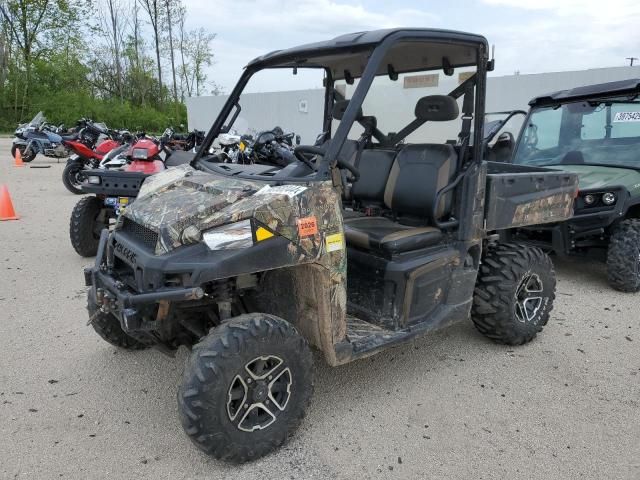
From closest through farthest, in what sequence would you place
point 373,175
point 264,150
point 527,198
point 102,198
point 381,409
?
point 381,409 → point 527,198 → point 373,175 → point 102,198 → point 264,150

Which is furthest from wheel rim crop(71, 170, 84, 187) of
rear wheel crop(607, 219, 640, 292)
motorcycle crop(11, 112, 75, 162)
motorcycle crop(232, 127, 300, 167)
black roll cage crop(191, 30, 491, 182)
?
rear wheel crop(607, 219, 640, 292)

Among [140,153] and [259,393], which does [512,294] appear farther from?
[140,153]

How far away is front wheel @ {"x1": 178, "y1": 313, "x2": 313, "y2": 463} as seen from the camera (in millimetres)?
2369

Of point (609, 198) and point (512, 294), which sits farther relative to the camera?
point (609, 198)

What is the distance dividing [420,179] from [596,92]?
10.3 feet

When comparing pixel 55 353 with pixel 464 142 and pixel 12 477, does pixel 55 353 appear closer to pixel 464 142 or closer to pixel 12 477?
pixel 12 477

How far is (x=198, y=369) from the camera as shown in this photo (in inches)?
93.4

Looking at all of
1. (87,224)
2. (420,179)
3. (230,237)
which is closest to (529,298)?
(420,179)

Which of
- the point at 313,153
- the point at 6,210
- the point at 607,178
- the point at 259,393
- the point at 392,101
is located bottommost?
the point at 6,210

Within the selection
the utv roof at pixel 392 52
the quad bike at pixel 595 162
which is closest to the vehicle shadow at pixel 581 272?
the quad bike at pixel 595 162

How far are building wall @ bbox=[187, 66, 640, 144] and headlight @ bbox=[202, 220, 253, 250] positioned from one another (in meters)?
1.55

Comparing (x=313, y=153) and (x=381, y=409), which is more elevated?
(x=313, y=153)

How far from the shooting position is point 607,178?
16.8ft

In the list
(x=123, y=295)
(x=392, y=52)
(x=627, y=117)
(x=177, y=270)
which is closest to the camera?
(x=177, y=270)
